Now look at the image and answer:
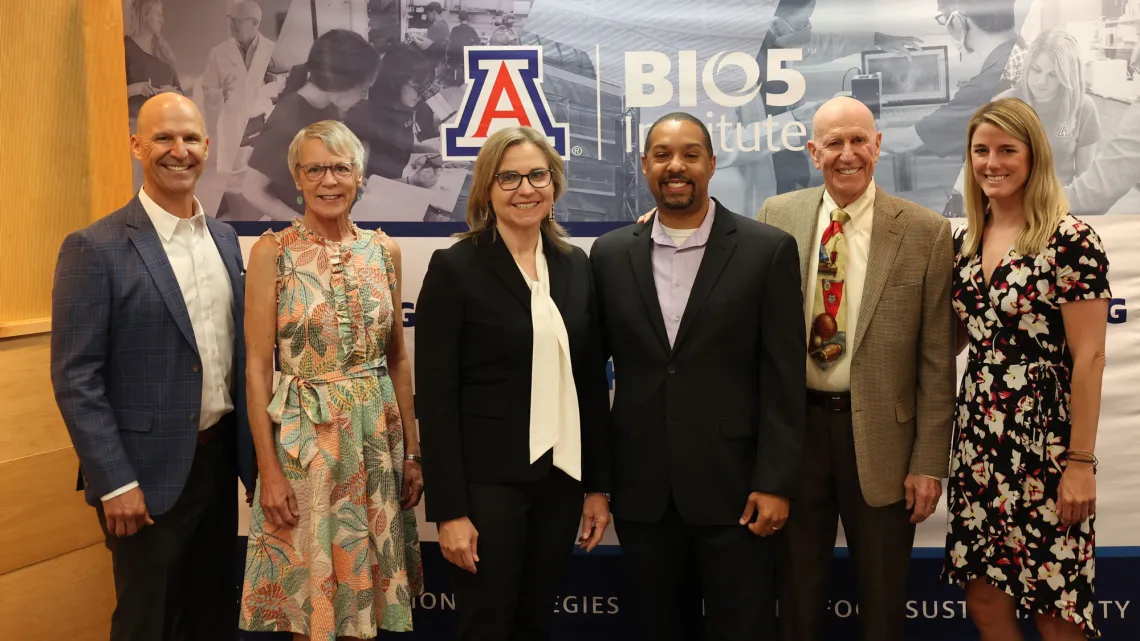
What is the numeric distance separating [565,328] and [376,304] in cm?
64

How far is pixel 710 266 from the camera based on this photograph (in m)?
2.49

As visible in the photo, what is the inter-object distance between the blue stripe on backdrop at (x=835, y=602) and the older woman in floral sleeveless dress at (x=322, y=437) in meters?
1.03

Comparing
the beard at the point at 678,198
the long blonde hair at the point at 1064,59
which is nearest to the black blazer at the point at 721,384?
the beard at the point at 678,198

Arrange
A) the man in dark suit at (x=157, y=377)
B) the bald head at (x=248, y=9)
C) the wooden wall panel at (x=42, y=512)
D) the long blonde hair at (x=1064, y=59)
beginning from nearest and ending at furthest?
the man in dark suit at (x=157, y=377) → the wooden wall panel at (x=42, y=512) → the long blonde hair at (x=1064, y=59) → the bald head at (x=248, y=9)

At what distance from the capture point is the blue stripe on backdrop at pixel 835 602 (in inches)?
143

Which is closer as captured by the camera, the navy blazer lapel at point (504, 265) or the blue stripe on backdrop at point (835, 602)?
the navy blazer lapel at point (504, 265)

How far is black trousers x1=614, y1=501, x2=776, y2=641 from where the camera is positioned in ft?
8.20

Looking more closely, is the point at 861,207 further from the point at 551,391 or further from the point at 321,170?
the point at 321,170

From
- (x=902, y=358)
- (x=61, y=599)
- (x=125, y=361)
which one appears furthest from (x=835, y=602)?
(x=61, y=599)

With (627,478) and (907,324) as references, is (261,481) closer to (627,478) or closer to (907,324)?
(627,478)

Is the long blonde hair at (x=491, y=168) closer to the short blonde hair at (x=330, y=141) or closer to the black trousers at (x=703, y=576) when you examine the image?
the short blonde hair at (x=330, y=141)

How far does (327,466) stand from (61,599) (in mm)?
1745

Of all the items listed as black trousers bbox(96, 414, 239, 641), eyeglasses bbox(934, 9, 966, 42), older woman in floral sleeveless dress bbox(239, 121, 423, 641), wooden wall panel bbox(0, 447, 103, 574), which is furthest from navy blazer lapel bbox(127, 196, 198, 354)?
eyeglasses bbox(934, 9, 966, 42)

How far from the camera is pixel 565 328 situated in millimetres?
2531
